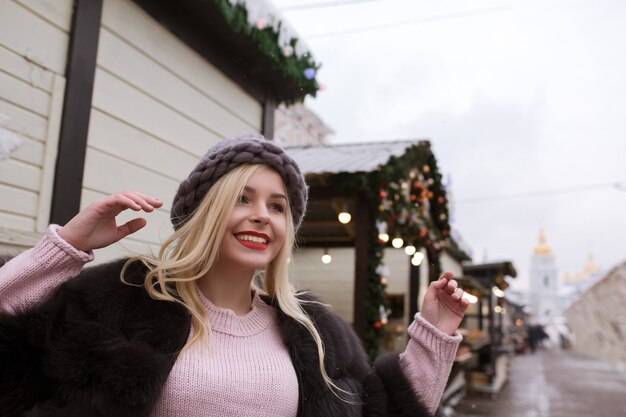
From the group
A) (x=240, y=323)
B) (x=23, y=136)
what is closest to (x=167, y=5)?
(x=23, y=136)

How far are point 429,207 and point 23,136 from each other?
329 inches

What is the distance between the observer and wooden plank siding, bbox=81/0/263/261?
322 cm

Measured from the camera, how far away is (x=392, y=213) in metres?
7.11

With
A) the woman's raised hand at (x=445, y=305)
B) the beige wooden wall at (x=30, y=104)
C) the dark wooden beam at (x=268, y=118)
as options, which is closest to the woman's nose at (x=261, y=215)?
the woman's raised hand at (x=445, y=305)

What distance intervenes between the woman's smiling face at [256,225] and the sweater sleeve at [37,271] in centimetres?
48

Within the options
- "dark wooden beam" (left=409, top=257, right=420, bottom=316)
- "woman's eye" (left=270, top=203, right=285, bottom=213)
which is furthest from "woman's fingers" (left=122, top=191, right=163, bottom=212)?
"dark wooden beam" (left=409, top=257, right=420, bottom=316)

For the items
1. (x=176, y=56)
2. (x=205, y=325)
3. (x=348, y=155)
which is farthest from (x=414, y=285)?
(x=205, y=325)

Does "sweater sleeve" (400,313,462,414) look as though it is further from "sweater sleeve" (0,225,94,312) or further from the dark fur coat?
"sweater sleeve" (0,225,94,312)

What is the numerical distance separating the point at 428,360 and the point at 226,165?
1028mm

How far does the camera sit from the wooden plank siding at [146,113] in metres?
3.22

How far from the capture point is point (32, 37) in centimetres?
276

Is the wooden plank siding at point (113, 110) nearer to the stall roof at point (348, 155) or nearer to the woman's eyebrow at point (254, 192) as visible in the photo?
the woman's eyebrow at point (254, 192)

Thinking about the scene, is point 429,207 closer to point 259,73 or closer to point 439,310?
point 259,73

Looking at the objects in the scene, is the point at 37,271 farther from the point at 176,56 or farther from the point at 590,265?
the point at 590,265
